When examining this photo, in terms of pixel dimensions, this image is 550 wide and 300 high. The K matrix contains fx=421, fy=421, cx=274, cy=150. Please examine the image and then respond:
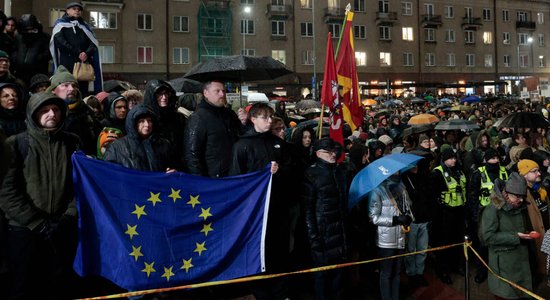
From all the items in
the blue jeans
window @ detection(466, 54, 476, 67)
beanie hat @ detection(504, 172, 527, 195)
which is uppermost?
window @ detection(466, 54, 476, 67)

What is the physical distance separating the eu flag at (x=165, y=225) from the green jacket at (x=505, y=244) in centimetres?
276

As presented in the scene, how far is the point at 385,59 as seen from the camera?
164 ft

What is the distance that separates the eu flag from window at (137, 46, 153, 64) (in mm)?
39881

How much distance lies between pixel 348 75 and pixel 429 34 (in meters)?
49.8

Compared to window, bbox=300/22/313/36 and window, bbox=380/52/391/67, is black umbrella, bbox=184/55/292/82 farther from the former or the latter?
window, bbox=380/52/391/67

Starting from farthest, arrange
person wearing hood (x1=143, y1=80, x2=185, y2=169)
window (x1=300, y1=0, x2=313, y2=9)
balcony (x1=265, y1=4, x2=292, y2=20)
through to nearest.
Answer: window (x1=300, y1=0, x2=313, y2=9) → balcony (x1=265, y1=4, x2=292, y2=20) → person wearing hood (x1=143, y1=80, x2=185, y2=169)

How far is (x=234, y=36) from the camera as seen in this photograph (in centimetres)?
4431

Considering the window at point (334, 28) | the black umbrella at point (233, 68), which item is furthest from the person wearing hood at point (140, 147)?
the window at point (334, 28)

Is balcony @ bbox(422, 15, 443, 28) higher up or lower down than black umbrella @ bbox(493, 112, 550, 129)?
higher up

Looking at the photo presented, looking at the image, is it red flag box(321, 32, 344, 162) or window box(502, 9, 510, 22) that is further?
window box(502, 9, 510, 22)

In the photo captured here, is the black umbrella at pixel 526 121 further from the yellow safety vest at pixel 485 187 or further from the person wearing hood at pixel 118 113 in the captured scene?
the person wearing hood at pixel 118 113

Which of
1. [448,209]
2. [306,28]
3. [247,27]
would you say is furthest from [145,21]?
[448,209]

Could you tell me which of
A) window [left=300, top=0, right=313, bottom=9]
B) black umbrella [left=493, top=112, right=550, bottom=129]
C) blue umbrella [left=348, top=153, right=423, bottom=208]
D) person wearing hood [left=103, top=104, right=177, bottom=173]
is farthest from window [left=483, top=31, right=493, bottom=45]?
person wearing hood [left=103, top=104, right=177, bottom=173]

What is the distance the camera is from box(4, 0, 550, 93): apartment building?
134ft
